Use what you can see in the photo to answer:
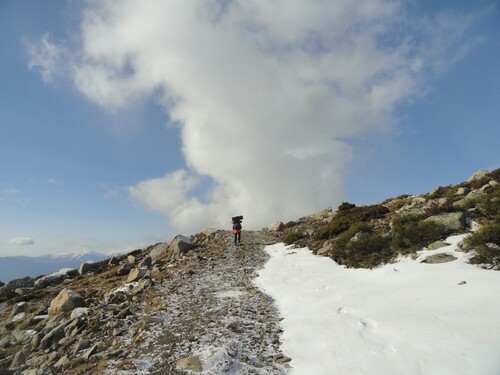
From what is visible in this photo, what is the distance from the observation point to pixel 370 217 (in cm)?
2147

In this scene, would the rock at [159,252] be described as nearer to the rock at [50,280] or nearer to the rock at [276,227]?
the rock at [50,280]

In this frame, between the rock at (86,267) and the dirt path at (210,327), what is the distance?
45.6ft

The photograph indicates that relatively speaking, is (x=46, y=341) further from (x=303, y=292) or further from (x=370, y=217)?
(x=370, y=217)

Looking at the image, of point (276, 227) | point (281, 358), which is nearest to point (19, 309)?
point (281, 358)

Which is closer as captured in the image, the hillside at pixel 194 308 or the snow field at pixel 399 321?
the snow field at pixel 399 321

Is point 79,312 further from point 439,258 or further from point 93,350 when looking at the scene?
point 439,258

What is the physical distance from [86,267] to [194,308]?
19.7 metres

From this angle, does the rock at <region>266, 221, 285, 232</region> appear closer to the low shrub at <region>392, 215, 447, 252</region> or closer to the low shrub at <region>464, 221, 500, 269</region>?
the low shrub at <region>392, 215, 447, 252</region>

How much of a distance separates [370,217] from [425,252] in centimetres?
880

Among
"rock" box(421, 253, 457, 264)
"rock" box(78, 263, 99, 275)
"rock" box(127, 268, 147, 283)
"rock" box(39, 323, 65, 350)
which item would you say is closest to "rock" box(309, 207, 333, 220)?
"rock" box(78, 263, 99, 275)

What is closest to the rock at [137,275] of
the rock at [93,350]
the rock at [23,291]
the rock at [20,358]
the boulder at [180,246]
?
the boulder at [180,246]

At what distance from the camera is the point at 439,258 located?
1162 cm

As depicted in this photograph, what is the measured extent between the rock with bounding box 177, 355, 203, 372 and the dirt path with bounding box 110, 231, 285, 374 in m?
0.03

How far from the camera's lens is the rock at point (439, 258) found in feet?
37.4
